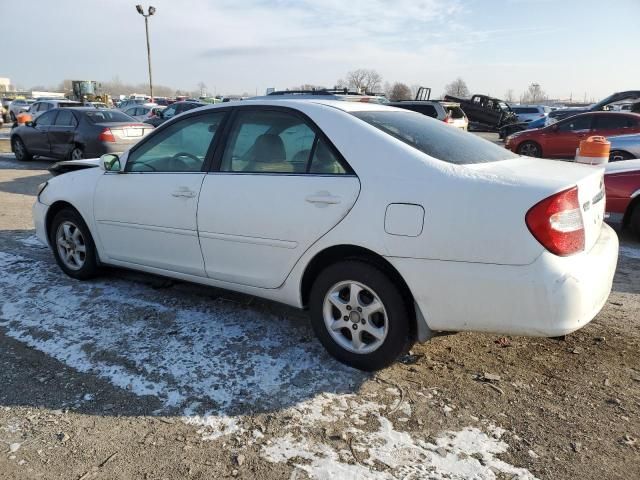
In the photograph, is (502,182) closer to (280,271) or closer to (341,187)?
(341,187)

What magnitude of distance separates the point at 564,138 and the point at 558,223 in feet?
45.1

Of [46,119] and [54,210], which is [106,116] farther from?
[54,210]

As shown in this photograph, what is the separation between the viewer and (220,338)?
3598 mm

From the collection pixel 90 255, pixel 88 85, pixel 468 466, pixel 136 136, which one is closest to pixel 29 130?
pixel 136 136

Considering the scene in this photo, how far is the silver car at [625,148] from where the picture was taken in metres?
9.84

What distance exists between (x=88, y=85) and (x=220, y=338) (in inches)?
2020

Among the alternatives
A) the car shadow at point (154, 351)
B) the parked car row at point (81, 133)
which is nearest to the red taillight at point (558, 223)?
the car shadow at point (154, 351)

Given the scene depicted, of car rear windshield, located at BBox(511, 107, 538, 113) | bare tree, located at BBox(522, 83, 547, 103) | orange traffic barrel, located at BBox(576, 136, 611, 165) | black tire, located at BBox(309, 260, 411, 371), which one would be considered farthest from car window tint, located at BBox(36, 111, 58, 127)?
bare tree, located at BBox(522, 83, 547, 103)

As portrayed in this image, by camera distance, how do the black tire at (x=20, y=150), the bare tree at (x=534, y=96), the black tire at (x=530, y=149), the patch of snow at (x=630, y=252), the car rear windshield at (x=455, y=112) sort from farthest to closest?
the bare tree at (x=534, y=96), the black tire at (x=530, y=149), the car rear windshield at (x=455, y=112), the black tire at (x=20, y=150), the patch of snow at (x=630, y=252)

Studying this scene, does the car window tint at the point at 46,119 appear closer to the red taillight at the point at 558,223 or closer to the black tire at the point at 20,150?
the black tire at the point at 20,150

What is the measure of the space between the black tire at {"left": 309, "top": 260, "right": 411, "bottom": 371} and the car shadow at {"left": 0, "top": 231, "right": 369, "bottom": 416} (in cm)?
11

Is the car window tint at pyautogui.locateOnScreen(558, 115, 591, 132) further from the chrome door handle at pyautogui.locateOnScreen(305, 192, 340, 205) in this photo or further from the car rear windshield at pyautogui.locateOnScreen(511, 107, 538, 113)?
the car rear windshield at pyautogui.locateOnScreen(511, 107, 538, 113)

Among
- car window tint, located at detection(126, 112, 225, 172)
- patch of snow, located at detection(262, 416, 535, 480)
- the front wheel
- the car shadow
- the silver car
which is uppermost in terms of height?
car window tint, located at detection(126, 112, 225, 172)

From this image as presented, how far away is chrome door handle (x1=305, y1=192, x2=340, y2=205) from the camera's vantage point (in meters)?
3.04
